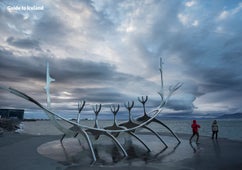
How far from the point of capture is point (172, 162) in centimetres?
1183

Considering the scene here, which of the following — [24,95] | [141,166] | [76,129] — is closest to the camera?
[141,166]

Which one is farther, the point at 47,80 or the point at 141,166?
the point at 47,80

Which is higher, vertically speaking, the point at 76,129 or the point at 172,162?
the point at 76,129

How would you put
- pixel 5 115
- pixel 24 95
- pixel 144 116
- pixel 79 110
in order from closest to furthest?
pixel 24 95 < pixel 79 110 < pixel 144 116 < pixel 5 115

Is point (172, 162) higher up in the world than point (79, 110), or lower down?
lower down

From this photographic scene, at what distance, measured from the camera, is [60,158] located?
518 inches

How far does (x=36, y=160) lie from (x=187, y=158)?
8.15 m

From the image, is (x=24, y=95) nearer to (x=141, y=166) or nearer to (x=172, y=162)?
(x=141, y=166)

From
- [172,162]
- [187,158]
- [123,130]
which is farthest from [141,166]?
[123,130]

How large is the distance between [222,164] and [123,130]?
258 inches

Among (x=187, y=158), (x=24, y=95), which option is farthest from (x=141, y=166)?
(x=24, y=95)

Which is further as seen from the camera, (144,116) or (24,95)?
(144,116)

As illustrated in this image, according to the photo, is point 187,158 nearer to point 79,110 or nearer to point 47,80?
point 79,110

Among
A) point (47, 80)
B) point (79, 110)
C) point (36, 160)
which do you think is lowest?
point (36, 160)
